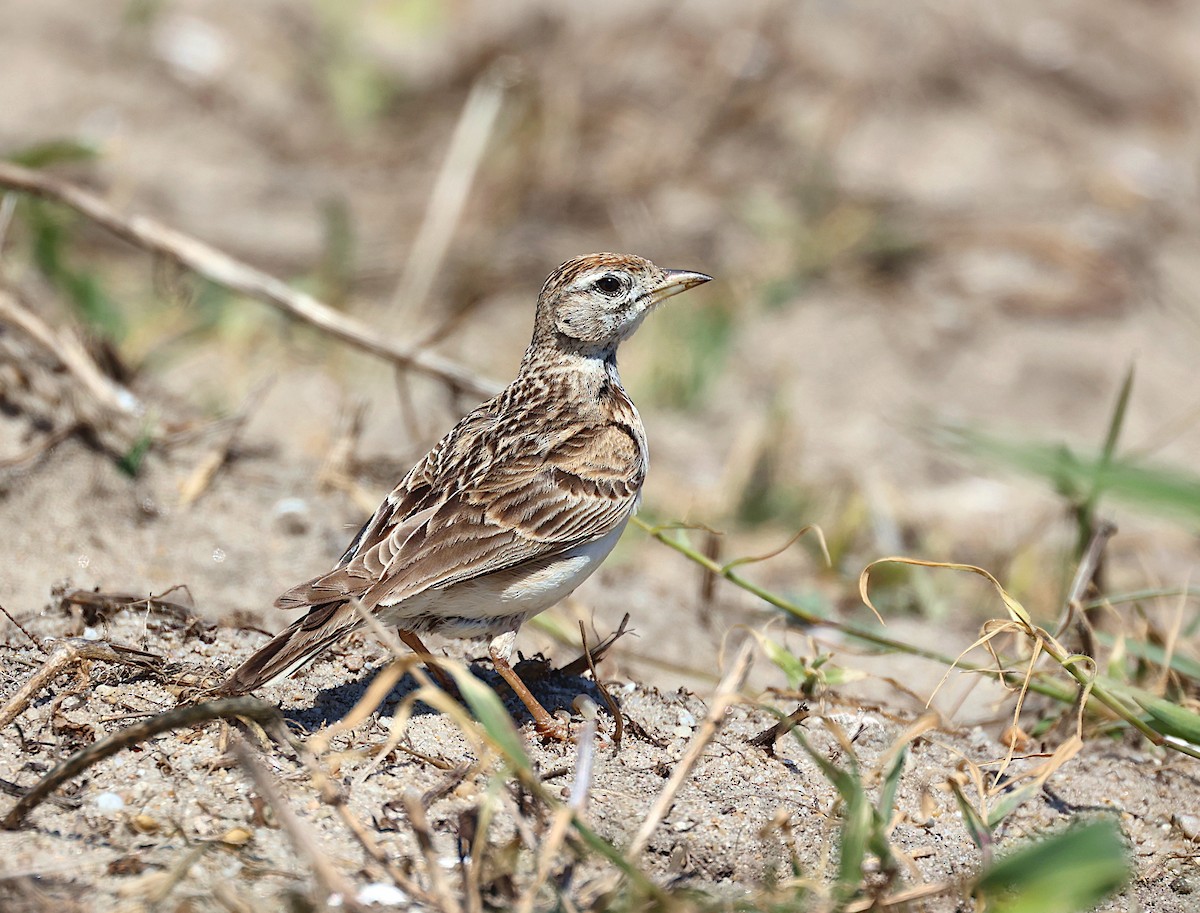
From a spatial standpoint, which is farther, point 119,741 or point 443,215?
point 443,215

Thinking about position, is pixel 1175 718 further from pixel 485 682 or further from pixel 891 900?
pixel 485 682

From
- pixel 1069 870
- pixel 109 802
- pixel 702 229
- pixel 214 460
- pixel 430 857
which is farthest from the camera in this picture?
pixel 702 229

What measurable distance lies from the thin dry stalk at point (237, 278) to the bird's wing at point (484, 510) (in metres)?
1.04

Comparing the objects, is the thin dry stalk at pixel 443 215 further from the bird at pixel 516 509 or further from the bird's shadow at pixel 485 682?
the bird's shadow at pixel 485 682

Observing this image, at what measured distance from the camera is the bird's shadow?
339cm

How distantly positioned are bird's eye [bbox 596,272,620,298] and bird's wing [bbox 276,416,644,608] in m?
0.47

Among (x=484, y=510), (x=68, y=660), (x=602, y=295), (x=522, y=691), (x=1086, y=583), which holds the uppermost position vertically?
(x=602, y=295)

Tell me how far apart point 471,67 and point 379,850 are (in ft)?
25.7

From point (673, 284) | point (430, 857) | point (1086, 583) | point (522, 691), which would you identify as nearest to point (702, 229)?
point (673, 284)

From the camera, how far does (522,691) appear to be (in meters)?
3.56

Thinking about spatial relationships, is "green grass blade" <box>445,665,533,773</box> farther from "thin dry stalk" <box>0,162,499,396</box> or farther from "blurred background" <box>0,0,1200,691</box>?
"thin dry stalk" <box>0,162,499,396</box>

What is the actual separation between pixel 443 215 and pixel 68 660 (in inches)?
196

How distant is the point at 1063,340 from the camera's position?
7.93 m

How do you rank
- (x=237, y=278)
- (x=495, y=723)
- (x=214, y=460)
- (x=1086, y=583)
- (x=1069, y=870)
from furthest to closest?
(x=237, y=278) → (x=214, y=460) → (x=1086, y=583) → (x=495, y=723) → (x=1069, y=870)
